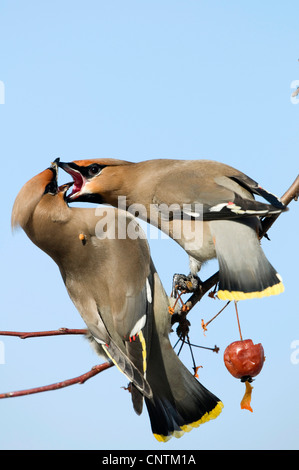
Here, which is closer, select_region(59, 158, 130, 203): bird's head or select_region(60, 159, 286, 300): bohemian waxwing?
select_region(60, 159, 286, 300): bohemian waxwing

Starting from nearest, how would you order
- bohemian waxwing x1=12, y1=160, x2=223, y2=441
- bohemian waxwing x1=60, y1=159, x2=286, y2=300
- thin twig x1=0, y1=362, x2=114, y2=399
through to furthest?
thin twig x1=0, y1=362, x2=114, y2=399
bohemian waxwing x1=60, y1=159, x2=286, y2=300
bohemian waxwing x1=12, y1=160, x2=223, y2=441

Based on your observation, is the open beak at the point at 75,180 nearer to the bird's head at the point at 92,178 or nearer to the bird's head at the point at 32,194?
the bird's head at the point at 92,178

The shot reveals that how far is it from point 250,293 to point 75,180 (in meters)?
1.13

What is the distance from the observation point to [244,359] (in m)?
3.17

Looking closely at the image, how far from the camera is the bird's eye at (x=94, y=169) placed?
3.60 meters

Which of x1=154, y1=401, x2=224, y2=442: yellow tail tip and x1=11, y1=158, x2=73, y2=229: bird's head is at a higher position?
x1=11, y1=158, x2=73, y2=229: bird's head

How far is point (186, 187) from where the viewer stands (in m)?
3.41

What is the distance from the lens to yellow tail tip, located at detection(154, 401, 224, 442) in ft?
11.6

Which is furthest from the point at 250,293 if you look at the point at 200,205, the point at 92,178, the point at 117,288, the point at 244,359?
the point at 92,178

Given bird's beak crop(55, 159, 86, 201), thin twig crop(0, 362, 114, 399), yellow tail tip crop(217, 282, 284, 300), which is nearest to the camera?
thin twig crop(0, 362, 114, 399)

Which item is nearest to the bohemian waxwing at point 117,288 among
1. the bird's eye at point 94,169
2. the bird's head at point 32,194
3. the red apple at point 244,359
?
the bird's head at point 32,194

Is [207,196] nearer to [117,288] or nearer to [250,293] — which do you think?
[250,293]

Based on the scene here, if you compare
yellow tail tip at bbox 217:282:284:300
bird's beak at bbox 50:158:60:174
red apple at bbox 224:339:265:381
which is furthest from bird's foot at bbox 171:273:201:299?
bird's beak at bbox 50:158:60:174

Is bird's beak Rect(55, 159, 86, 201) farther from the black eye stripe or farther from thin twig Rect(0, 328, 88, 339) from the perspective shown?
thin twig Rect(0, 328, 88, 339)
